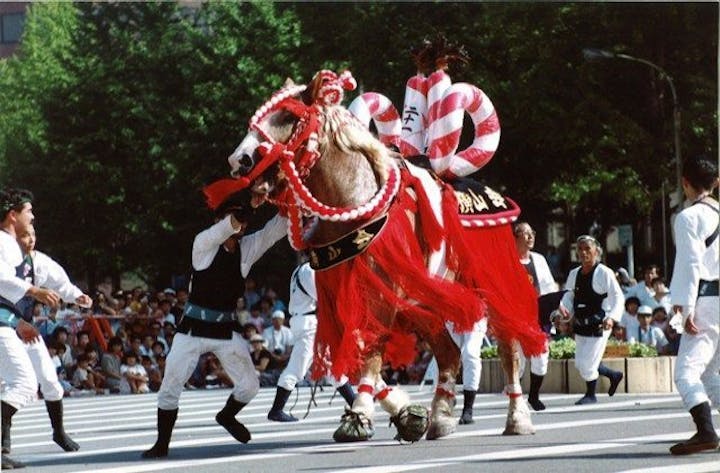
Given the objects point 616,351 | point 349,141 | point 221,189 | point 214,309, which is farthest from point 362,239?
point 616,351


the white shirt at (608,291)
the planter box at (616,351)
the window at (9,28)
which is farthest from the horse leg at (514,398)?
the window at (9,28)

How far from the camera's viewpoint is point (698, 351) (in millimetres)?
11125

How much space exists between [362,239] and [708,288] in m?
2.27

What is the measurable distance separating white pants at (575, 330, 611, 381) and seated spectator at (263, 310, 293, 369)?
8.50 m

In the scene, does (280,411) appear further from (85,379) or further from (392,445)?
(85,379)

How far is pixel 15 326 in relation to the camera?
12336mm

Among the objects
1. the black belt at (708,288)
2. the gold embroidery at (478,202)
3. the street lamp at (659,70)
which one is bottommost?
the black belt at (708,288)

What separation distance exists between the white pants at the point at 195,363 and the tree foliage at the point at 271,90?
19.3 metres

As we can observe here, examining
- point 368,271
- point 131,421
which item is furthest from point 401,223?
point 131,421

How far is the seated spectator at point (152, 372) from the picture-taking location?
86.8 feet

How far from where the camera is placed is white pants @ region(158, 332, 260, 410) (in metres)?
12.6

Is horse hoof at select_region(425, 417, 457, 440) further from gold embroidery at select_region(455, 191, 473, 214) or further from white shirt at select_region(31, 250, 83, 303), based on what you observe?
white shirt at select_region(31, 250, 83, 303)

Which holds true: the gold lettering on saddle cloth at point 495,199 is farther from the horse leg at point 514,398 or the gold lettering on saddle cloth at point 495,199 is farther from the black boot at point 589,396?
the black boot at point 589,396

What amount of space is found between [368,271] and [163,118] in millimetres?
31032
